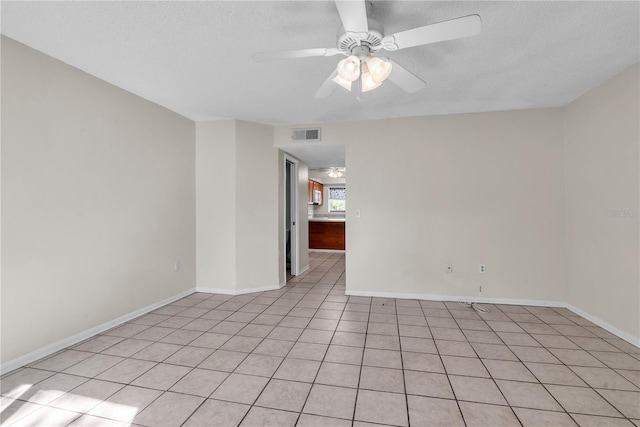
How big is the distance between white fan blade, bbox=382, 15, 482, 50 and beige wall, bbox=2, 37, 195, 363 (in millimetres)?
2669

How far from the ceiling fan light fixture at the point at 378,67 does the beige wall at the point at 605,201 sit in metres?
2.40

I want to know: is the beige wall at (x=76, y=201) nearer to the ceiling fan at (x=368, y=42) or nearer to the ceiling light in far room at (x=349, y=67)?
the ceiling fan at (x=368, y=42)

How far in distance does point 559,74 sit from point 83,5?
3.76 metres

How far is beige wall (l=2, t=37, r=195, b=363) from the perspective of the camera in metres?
2.12

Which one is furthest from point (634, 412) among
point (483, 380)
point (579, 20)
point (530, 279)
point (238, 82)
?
point (238, 82)

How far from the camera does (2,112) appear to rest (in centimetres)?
204

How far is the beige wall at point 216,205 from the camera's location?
3957mm

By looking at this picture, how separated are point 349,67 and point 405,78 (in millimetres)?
498

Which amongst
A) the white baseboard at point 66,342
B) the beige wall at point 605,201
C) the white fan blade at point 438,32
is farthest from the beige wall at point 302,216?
the beige wall at point 605,201

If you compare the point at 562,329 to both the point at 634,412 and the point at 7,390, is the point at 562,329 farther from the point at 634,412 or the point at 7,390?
the point at 7,390

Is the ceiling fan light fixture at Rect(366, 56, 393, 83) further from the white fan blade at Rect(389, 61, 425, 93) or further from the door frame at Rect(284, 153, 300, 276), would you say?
the door frame at Rect(284, 153, 300, 276)

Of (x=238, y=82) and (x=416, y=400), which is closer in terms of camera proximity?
(x=416, y=400)

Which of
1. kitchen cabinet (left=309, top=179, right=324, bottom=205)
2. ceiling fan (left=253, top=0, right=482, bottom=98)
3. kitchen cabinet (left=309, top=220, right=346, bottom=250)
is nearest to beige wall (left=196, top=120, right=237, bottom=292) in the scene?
ceiling fan (left=253, top=0, right=482, bottom=98)

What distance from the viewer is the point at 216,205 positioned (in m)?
4.01
